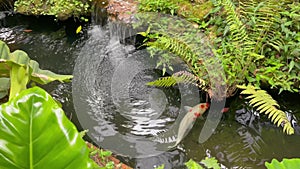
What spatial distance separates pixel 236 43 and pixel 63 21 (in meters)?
3.22

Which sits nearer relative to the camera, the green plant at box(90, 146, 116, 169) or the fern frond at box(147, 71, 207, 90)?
the green plant at box(90, 146, 116, 169)

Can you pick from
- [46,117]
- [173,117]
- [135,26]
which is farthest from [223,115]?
[46,117]

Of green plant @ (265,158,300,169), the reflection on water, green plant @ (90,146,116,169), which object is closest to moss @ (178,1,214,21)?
the reflection on water

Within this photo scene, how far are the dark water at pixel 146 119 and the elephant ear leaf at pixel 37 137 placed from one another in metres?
1.96

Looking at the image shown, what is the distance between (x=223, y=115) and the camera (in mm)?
2982

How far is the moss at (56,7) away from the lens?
4.95m

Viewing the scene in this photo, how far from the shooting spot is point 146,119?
119 inches

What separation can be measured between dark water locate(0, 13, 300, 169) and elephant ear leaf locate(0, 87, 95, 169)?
1.96 metres

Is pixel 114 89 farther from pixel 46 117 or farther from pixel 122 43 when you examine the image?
pixel 46 117

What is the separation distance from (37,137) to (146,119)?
2.44m

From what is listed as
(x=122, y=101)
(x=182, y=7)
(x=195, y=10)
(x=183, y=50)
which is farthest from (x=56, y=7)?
(x=183, y=50)

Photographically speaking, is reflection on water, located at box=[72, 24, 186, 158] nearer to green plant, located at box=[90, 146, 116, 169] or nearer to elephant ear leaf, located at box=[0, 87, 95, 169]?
green plant, located at box=[90, 146, 116, 169]

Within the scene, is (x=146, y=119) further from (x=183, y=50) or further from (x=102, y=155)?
(x=102, y=155)

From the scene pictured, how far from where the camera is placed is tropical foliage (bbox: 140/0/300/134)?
298 cm
